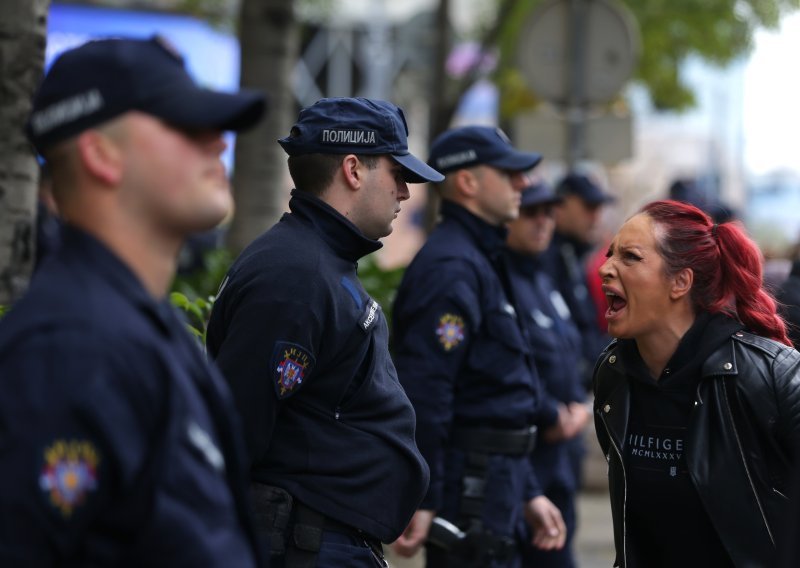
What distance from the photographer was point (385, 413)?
12.3 ft

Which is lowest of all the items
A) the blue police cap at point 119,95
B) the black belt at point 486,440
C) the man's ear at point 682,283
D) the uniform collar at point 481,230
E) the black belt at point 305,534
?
the black belt at point 486,440

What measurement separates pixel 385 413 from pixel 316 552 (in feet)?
1.41

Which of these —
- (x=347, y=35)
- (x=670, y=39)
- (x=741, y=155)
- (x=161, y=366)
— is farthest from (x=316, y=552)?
(x=741, y=155)

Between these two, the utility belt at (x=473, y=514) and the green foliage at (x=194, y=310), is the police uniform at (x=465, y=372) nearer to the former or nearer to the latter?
the utility belt at (x=473, y=514)

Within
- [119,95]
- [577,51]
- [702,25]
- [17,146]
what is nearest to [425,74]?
[702,25]

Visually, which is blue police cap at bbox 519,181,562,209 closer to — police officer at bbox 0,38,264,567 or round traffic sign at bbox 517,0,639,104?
round traffic sign at bbox 517,0,639,104

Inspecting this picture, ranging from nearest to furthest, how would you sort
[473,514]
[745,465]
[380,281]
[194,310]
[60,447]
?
[60,447], [745,465], [194,310], [473,514], [380,281]

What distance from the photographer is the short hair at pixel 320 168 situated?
3.96 meters

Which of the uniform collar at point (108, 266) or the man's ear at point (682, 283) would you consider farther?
the man's ear at point (682, 283)

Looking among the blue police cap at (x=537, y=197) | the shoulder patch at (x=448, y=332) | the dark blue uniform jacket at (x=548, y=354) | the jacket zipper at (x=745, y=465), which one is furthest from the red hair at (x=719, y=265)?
the blue police cap at (x=537, y=197)

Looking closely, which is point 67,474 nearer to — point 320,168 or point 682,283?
point 320,168

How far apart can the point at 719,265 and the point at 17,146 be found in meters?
2.49

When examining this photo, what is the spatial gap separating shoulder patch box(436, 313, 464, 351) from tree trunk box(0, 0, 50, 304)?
1.55 m

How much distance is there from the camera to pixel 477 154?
5656 millimetres
